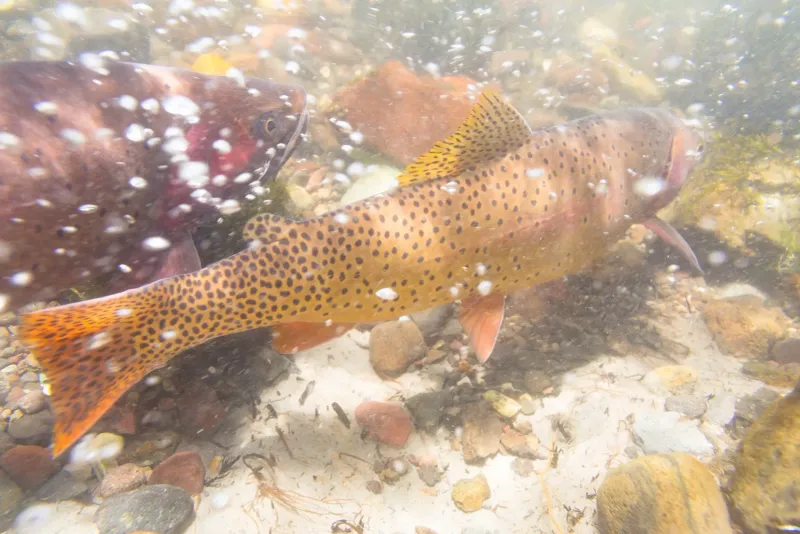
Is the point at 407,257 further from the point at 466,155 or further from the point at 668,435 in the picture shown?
the point at 668,435

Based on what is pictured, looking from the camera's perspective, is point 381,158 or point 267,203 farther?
point 381,158

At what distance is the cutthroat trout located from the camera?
2.26 m

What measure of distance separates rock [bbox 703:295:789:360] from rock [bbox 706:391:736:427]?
1.08m

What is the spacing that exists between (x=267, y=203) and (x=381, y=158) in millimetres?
2899

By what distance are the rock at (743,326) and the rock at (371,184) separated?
4.18m

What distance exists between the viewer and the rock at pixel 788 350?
13.5ft

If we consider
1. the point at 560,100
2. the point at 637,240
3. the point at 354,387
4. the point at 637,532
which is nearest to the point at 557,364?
the point at 637,532

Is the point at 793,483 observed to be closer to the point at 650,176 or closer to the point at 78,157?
the point at 650,176

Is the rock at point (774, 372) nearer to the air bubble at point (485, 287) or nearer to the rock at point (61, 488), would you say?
the air bubble at point (485, 287)

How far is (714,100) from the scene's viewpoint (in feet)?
35.2

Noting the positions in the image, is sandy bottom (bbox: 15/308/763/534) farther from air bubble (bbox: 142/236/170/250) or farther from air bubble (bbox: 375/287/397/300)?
air bubble (bbox: 142/236/170/250)

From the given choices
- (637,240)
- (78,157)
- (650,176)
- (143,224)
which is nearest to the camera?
(78,157)

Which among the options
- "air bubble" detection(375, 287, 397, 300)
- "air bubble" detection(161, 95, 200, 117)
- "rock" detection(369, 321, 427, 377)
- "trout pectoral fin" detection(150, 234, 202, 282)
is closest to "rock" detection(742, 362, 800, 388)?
"rock" detection(369, 321, 427, 377)

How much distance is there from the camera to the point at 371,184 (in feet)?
18.7
